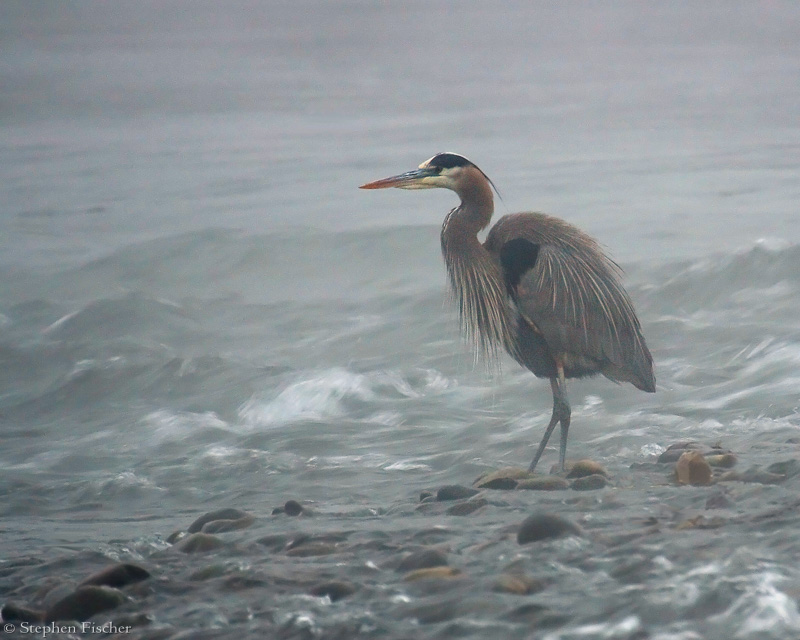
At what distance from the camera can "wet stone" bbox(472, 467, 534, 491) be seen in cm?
457

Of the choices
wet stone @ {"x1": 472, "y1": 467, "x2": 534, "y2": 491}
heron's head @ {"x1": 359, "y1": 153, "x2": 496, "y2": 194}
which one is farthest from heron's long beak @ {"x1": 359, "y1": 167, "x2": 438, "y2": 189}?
wet stone @ {"x1": 472, "y1": 467, "x2": 534, "y2": 491}

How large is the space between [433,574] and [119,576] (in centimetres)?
98

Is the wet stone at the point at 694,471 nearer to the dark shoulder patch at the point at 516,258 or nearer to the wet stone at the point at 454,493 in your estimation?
the wet stone at the point at 454,493

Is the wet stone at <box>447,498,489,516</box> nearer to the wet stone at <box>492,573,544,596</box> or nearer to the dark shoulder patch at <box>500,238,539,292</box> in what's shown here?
the wet stone at <box>492,573,544,596</box>

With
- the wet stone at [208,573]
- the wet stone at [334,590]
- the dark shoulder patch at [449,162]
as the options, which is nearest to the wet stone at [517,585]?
the wet stone at [334,590]

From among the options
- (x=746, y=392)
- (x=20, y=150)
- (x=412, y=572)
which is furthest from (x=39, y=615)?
(x=20, y=150)

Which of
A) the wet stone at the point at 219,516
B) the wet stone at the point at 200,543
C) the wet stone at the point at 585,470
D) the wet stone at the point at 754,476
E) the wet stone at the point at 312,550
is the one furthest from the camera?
the wet stone at the point at 585,470

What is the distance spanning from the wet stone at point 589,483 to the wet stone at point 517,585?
4.52ft

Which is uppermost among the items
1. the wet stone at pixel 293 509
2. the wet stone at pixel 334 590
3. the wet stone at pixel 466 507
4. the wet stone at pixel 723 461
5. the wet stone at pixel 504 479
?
the wet stone at pixel 334 590

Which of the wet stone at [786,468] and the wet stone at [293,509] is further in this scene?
the wet stone at [293,509]

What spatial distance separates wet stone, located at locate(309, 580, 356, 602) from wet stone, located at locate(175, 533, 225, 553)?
72 cm

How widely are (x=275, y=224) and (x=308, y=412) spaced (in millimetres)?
7863

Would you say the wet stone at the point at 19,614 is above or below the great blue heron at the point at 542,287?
below

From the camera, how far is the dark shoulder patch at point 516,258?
18.2ft
